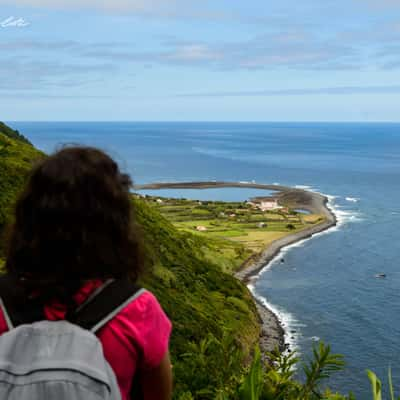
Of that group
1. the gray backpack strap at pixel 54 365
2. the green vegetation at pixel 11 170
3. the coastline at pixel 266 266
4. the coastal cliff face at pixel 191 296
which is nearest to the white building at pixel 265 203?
the coastline at pixel 266 266

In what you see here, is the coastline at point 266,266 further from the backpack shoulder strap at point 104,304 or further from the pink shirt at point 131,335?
the backpack shoulder strap at point 104,304

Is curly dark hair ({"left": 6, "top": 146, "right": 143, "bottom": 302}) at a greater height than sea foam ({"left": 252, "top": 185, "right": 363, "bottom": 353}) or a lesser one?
greater

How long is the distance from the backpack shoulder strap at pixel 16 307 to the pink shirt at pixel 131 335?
0.10 feet

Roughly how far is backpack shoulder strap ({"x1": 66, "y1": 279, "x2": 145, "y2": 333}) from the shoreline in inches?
24.3

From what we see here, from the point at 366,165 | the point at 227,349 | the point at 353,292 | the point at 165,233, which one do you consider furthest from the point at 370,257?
the point at 366,165

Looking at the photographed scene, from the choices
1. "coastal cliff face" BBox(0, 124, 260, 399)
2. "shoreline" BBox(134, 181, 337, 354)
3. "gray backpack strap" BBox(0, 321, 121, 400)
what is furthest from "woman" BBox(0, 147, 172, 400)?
"coastal cliff face" BBox(0, 124, 260, 399)

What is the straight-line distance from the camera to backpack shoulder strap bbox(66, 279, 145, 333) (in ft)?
8.29

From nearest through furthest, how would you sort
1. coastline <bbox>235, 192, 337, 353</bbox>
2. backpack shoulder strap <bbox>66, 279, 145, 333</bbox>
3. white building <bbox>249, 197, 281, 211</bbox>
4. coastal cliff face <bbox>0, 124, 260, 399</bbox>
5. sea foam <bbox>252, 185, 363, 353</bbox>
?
backpack shoulder strap <bbox>66, 279, 145, 333</bbox> < coastal cliff face <bbox>0, 124, 260, 399</bbox> < coastline <bbox>235, 192, 337, 353</bbox> < sea foam <bbox>252, 185, 363, 353</bbox> < white building <bbox>249, 197, 281, 211</bbox>

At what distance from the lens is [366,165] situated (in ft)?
641

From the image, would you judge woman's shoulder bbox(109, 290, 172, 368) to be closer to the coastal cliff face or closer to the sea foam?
the coastal cliff face

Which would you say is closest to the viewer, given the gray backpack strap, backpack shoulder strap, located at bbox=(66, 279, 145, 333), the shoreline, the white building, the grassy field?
the gray backpack strap

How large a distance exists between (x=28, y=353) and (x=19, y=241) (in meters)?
0.53

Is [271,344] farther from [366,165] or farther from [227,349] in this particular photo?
[366,165]

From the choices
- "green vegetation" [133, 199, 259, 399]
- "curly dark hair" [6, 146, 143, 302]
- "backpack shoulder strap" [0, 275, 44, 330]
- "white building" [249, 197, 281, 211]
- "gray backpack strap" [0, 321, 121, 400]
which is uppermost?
"curly dark hair" [6, 146, 143, 302]
